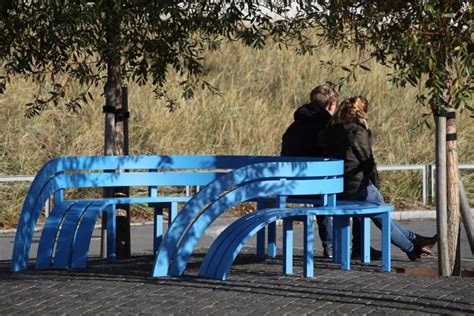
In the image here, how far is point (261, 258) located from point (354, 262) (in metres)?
0.90

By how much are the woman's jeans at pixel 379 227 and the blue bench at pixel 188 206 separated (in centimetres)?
53

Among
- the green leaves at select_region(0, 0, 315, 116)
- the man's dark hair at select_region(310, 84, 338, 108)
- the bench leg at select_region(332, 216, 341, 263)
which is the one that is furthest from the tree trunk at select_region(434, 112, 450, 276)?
the green leaves at select_region(0, 0, 315, 116)

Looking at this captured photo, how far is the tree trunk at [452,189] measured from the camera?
1136cm

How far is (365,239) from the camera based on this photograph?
40.5ft

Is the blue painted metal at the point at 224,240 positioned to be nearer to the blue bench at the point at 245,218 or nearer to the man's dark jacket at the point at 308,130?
the blue bench at the point at 245,218

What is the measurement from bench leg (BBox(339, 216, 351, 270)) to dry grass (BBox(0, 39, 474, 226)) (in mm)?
8430

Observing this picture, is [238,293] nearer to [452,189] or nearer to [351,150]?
[452,189]

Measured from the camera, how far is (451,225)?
37.7 ft

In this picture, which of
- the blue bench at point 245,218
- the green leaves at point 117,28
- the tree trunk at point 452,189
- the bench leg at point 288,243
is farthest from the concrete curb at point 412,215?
the bench leg at point 288,243

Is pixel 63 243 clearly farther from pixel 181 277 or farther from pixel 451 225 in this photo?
pixel 451 225

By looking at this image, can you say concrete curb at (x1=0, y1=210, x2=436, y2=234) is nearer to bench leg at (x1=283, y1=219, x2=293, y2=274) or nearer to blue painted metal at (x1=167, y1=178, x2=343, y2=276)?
bench leg at (x1=283, y1=219, x2=293, y2=274)

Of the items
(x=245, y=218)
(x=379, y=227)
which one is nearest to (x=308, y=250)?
(x=245, y=218)

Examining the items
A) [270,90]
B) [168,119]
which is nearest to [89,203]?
[168,119]

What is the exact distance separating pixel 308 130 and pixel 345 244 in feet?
6.06
